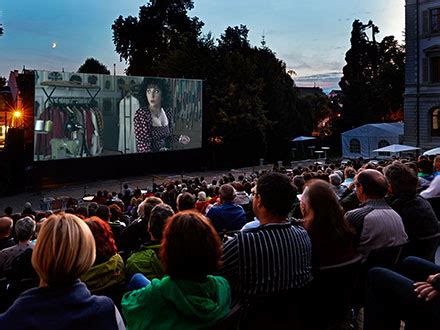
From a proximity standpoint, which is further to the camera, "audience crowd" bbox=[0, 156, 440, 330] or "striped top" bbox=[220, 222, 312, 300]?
"striped top" bbox=[220, 222, 312, 300]

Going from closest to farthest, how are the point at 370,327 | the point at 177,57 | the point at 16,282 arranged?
the point at 370,327 < the point at 16,282 < the point at 177,57

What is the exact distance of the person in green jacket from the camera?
2260mm

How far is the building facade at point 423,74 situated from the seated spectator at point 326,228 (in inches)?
1207

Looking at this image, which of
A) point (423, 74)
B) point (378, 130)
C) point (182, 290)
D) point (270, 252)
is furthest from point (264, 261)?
point (378, 130)

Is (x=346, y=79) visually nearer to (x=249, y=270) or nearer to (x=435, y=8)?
(x=435, y=8)

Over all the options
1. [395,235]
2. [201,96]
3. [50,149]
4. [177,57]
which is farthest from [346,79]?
[395,235]

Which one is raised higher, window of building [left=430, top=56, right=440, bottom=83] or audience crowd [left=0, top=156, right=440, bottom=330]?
window of building [left=430, top=56, right=440, bottom=83]

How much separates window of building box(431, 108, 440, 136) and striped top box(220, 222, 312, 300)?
32182 millimetres

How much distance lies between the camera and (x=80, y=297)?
79.4 inches

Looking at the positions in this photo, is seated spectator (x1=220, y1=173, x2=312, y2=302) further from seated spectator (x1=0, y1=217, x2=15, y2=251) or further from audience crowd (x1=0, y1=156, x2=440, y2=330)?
seated spectator (x1=0, y1=217, x2=15, y2=251)

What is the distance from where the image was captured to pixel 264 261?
109 inches

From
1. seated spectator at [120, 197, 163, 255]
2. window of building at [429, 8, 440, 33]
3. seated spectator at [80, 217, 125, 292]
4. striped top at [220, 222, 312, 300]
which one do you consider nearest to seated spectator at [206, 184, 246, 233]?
seated spectator at [120, 197, 163, 255]

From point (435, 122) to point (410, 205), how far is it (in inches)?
1212

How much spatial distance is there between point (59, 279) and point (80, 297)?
0.12 m
